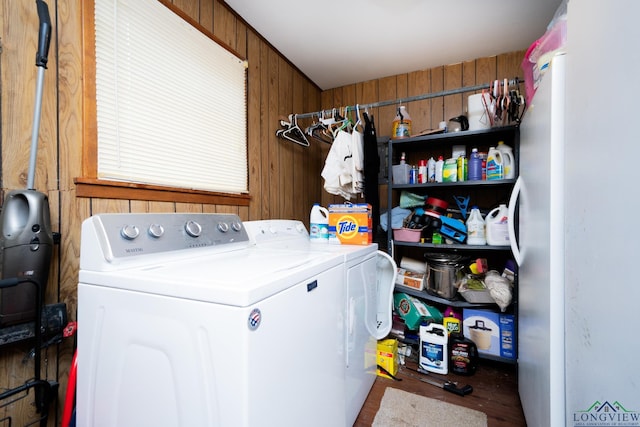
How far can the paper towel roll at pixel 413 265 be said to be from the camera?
2270 millimetres

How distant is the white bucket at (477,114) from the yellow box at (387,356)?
1661 millimetres

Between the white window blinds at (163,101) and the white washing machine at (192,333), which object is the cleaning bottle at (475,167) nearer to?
the white washing machine at (192,333)

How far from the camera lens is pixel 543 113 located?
104 cm

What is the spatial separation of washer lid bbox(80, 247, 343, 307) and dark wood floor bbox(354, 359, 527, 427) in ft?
3.57

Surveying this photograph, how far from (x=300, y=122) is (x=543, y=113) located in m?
1.99

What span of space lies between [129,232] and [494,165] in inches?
84.6

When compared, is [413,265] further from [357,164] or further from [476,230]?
[357,164]

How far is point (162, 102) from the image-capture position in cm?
136

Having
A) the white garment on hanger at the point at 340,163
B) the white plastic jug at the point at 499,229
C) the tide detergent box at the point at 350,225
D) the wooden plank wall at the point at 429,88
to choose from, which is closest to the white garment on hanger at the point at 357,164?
the white garment on hanger at the point at 340,163

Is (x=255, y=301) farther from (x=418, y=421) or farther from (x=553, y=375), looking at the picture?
(x=418, y=421)

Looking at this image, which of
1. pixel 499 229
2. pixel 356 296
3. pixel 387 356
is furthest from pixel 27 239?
pixel 499 229

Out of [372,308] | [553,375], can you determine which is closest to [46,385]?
[372,308]

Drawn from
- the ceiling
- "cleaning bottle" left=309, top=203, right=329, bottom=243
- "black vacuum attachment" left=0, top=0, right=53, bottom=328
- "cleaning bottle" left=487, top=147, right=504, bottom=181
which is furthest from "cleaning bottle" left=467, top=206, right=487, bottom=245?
"black vacuum attachment" left=0, top=0, right=53, bottom=328

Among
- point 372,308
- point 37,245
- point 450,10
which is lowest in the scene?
point 372,308
